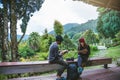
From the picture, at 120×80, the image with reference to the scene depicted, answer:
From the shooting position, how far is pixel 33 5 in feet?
69.6

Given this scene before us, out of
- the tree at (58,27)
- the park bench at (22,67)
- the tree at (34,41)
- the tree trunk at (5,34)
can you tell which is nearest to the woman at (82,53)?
the park bench at (22,67)

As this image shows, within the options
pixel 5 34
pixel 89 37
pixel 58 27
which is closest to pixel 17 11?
pixel 5 34

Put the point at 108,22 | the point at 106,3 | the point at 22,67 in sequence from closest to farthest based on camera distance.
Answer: the point at 22,67
the point at 106,3
the point at 108,22

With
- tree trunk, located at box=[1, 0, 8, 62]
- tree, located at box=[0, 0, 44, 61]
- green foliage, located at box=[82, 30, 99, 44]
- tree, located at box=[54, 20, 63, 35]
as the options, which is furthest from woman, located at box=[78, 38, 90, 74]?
green foliage, located at box=[82, 30, 99, 44]

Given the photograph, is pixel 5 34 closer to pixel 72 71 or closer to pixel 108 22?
pixel 72 71

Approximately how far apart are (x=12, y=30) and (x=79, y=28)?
125m

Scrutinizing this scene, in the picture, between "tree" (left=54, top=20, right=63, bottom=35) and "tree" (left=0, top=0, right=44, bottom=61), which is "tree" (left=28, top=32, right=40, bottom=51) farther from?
"tree" (left=0, top=0, right=44, bottom=61)

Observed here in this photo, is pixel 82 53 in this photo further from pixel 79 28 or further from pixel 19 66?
pixel 79 28

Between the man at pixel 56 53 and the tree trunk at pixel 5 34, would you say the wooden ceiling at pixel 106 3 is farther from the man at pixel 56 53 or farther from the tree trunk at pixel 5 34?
the tree trunk at pixel 5 34

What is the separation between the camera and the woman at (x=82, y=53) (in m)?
8.80

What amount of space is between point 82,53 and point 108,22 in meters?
30.9

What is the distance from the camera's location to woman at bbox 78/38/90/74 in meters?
8.80

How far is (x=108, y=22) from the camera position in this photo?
3891 centimetres

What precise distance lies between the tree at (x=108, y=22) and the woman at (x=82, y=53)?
27.4 m
